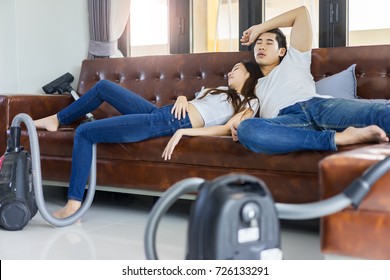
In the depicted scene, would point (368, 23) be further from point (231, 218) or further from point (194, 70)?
point (231, 218)

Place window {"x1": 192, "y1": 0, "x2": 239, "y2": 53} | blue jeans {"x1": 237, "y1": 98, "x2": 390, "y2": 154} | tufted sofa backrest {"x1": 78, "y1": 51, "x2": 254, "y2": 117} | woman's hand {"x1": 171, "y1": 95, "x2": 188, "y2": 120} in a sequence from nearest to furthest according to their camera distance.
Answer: blue jeans {"x1": 237, "y1": 98, "x2": 390, "y2": 154} < woman's hand {"x1": 171, "y1": 95, "x2": 188, "y2": 120} < tufted sofa backrest {"x1": 78, "y1": 51, "x2": 254, "y2": 117} < window {"x1": 192, "y1": 0, "x2": 239, "y2": 53}

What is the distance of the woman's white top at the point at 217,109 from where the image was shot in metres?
2.64

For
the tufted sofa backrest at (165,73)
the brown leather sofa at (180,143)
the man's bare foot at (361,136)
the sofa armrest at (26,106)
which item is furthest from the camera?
the tufted sofa backrest at (165,73)

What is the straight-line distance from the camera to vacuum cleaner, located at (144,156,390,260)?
1073 mm

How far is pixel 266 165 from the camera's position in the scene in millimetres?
2234

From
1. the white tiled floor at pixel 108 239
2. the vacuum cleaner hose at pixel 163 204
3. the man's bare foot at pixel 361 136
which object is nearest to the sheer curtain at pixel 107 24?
the white tiled floor at pixel 108 239

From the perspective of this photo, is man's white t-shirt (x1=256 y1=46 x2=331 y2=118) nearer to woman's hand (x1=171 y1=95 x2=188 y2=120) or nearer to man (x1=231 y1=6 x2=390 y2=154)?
man (x1=231 y1=6 x2=390 y2=154)

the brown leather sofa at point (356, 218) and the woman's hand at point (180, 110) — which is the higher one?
the woman's hand at point (180, 110)

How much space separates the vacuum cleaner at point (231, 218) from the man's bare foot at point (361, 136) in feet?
2.90

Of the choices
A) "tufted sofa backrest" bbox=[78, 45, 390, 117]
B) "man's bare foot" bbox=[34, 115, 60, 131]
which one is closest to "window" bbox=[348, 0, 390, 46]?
"tufted sofa backrest" bbox=[78, 45, 390, 117]

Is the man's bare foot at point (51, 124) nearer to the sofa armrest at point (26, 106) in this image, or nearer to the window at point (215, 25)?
the sofa armrest at point (26, 106)
